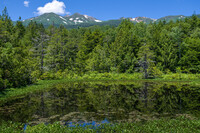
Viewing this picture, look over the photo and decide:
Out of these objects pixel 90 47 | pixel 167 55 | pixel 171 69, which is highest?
pixel 90 47

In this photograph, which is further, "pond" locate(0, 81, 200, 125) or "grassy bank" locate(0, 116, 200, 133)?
"pond" locate(0, 81, 200, 125)

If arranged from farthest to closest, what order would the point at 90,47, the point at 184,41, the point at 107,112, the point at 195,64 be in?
1. the point at 90,47
2. the point at 184,41
3. the point at 195,64
4. the point at 107,112

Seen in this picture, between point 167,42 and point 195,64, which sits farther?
point 167,42

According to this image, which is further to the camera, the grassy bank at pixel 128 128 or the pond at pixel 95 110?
the pond at pixel 95 110

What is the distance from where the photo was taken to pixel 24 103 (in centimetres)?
1873

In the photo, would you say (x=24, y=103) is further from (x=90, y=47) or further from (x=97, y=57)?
(x=90, y=47)

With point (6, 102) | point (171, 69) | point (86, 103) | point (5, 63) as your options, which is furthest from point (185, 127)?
point (171, 69)

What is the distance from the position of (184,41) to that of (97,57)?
31190 mm

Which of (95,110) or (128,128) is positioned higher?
(128,128)

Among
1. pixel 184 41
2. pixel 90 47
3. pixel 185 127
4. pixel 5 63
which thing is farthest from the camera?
pixel 90 47

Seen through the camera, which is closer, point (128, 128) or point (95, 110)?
point (128, 128)

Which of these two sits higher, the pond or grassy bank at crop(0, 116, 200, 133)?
grassy bank at crop(0, 116, 200, 133)

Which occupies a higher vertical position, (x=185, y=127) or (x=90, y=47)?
(x=90, y=47)

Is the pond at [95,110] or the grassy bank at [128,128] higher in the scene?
the grassy bank at [128,128]
